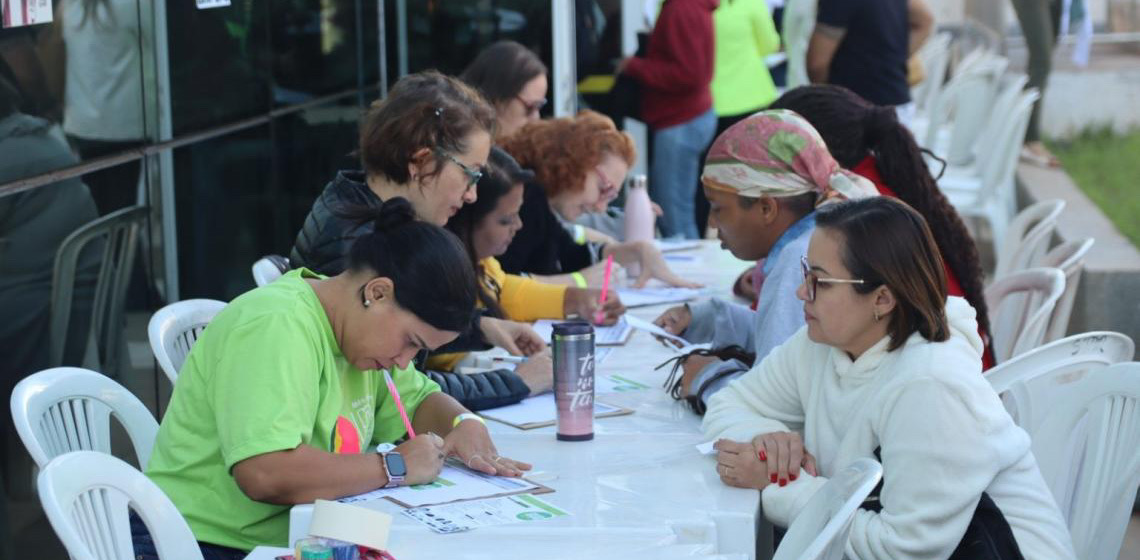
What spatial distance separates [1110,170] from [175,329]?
320 inches

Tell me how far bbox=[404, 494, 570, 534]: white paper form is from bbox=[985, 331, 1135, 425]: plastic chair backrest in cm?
110

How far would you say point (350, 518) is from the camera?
1.94 meters

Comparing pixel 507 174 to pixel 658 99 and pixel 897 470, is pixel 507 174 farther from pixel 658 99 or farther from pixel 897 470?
pixel 658 99

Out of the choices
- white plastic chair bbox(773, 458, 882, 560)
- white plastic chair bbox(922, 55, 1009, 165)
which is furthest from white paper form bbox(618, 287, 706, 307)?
white plastic chair bbox(922, 55, 1009, 165)

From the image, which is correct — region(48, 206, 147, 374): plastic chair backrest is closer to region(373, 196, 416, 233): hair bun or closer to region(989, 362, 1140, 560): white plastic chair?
region(373, 196, 416, 233): hair bun

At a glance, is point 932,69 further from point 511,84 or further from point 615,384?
point 615,384

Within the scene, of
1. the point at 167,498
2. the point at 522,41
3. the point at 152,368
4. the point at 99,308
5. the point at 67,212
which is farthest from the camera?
the point at 522,41

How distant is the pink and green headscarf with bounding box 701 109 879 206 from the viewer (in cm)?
303

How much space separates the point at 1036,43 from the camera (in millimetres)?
9398

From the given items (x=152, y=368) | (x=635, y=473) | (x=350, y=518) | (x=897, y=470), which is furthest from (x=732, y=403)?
(x=152, y=368)

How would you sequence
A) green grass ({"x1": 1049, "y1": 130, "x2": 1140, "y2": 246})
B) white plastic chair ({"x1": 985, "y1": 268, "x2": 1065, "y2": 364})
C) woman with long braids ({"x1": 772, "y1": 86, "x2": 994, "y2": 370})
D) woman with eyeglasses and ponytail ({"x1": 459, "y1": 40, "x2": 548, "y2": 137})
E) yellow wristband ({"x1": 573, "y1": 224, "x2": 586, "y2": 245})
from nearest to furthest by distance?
woman with long braids ({"x1": 772, "y1": 86, "x2": 994, "y2": 370}) → white plastic chair ({"x1": 985, "y1": 268, "x2": 1065, "y2": 364}) → yellow wristband ({"x1": 573, "y1": 224, "x2": 586, "y2": 245}) → woman with eyeglasses and ponytail ({"x1": 459, "y1": 40, "x2": 548, "y2": 137}) → green grass ({"x1": 1049, "y1": 130, "x2": 1140, "y2": 246})

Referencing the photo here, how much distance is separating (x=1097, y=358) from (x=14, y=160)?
2.35 m

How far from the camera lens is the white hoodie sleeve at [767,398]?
256cm

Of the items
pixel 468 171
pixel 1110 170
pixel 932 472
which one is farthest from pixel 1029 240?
pixel 1110 170
